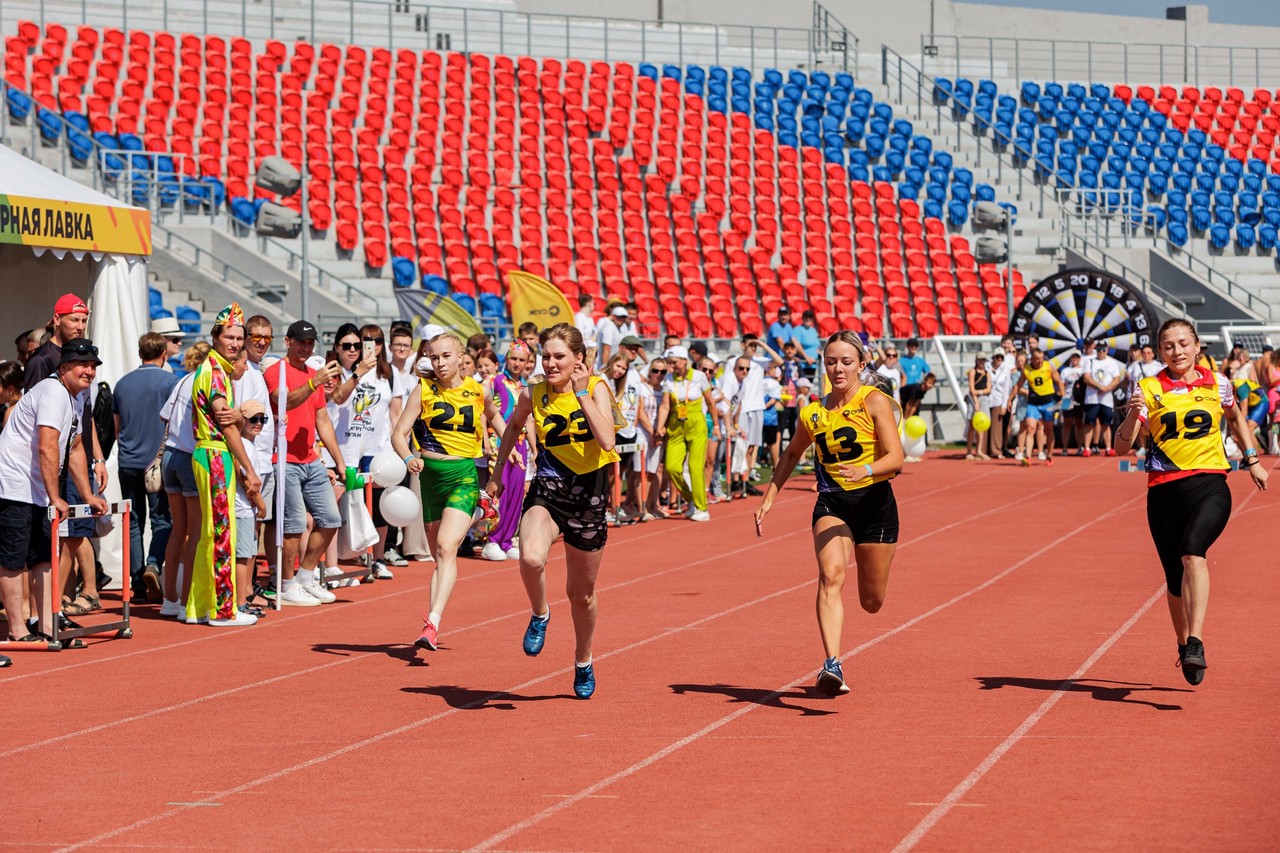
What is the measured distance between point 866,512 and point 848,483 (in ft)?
0.58

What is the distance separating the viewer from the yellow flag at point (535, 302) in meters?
20.4

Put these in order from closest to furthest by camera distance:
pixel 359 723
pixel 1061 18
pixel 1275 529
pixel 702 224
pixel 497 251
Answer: pixel 359 723 → pixel 1275 529 → pixel 497 251 → pixel 702 224 → pixel 1061 18

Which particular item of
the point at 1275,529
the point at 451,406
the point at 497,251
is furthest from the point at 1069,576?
the point at 497,251

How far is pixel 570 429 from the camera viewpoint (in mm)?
8508

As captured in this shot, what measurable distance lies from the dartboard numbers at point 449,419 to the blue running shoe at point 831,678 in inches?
122

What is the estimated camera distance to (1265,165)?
4072 centimetres

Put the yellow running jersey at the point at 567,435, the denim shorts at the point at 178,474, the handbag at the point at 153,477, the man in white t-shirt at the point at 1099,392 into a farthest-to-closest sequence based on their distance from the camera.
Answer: the man in white t-shirt at the point at 1099,392 → the handbag at the point at 153,477 → the denim shorts at the point at 178,474 → the yellow running jersey at the point at 567,435

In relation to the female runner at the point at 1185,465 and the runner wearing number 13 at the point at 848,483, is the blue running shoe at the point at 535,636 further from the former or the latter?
the female runner at the point at 1185,465

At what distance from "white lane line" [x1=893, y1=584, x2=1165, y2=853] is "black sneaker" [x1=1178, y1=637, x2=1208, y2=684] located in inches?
22.8

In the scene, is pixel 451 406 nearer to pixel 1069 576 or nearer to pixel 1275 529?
pixel 1069 576

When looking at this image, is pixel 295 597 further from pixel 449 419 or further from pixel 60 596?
pixel 449 419

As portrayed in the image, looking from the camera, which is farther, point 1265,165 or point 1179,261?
point 1265,165

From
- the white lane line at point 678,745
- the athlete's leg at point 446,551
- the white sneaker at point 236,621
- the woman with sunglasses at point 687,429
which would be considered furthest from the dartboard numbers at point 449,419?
the woman with sunglasses at point 687,429

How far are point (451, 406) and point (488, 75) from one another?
1018 inches
